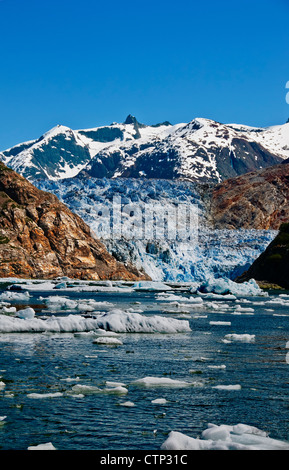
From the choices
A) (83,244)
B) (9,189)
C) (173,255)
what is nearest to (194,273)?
(173,255)

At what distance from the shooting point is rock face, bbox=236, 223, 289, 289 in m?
142

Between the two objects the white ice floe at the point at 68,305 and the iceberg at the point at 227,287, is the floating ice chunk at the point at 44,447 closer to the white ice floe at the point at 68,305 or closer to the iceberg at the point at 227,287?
the white ice floe at the point at 68,305

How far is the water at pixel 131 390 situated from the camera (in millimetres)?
18641

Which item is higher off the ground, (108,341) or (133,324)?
(133,324)

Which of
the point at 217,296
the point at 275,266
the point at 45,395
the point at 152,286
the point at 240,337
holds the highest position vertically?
the point at 275,266

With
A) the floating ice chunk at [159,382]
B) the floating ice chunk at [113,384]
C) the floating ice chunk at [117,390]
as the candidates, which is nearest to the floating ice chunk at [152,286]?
the floating ice chunk at [159,382]

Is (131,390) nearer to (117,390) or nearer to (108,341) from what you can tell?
(117,390)

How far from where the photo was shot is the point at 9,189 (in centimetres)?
17638

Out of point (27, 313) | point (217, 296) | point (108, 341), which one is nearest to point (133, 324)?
point (108, 341)

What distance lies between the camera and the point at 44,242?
16588cm

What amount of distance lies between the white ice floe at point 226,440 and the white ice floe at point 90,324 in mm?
22613

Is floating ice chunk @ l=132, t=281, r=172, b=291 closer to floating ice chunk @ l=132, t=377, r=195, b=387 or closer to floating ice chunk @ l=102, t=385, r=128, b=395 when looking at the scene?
floating ice chunk @ l=132, t=377, r=195, b=387

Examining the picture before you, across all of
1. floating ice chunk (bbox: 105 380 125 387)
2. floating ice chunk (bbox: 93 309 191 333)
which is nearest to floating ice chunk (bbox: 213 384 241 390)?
floating ice chunk (bbox: 105 380 125 387)

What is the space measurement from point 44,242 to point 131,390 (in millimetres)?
144618
